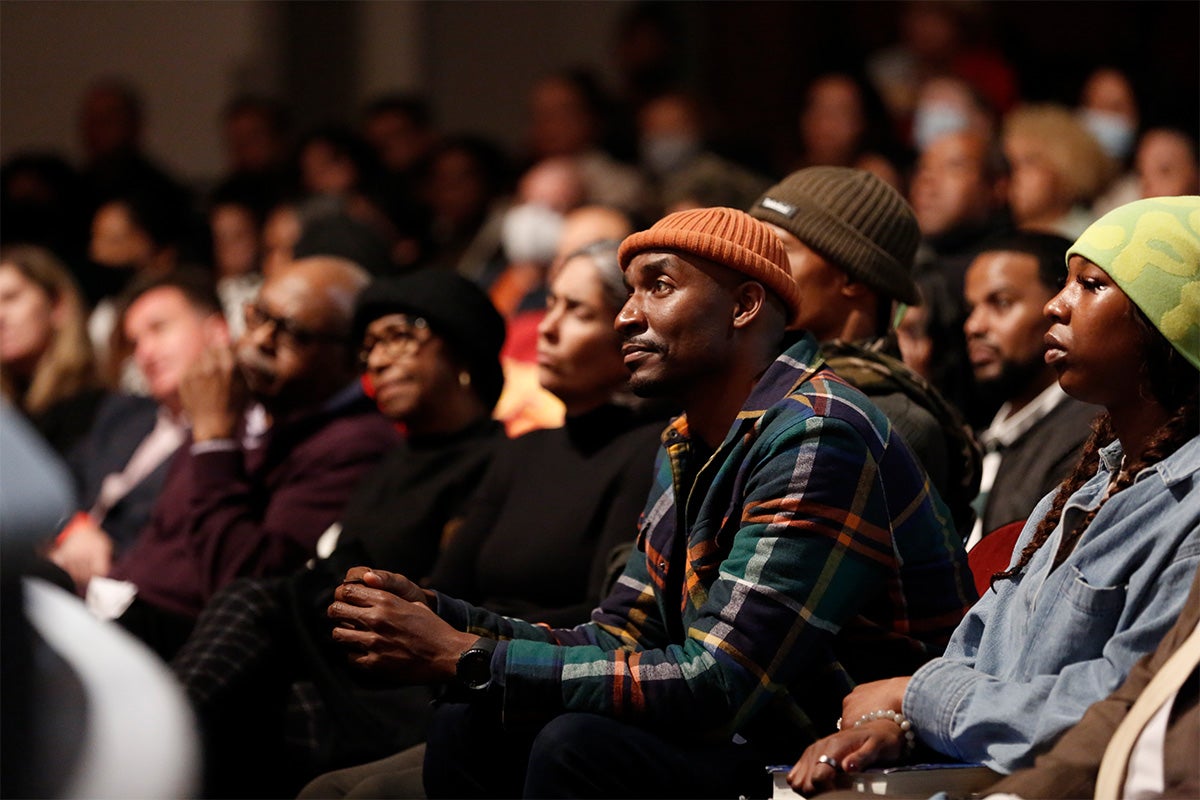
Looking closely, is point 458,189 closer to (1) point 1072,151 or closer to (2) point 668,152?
(2) point 668,152

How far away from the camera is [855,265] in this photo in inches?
174

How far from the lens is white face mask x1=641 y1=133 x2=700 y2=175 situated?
9008mm

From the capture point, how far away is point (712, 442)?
3604mm

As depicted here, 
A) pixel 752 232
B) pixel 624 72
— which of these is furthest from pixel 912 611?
pixel 624 72

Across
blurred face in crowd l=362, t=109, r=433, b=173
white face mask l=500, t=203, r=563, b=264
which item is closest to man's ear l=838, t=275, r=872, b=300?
white face mask l=500, t=203, r=563, b=264

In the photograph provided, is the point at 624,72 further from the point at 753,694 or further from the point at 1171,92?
the point at 753,694

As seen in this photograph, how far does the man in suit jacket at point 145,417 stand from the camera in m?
6.26

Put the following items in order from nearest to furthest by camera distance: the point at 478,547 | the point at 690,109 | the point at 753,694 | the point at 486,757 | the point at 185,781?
the point at 185,781, the point at 753,694, the point at 486,757, the point at 478,547, the point at 690,109

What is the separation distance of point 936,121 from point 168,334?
12.2 feet

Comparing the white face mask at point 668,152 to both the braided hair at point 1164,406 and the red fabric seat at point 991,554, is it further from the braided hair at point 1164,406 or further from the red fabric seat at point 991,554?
the braided hair at point 1164,406

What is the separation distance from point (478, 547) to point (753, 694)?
5.07 feet

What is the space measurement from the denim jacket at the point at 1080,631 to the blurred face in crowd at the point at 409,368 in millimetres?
2322

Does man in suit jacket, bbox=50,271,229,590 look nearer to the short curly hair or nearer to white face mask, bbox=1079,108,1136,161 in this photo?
the short curly hair

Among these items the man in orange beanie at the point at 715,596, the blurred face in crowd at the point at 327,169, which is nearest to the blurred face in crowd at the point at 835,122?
the blurred face in crowd at the point at 327,169
